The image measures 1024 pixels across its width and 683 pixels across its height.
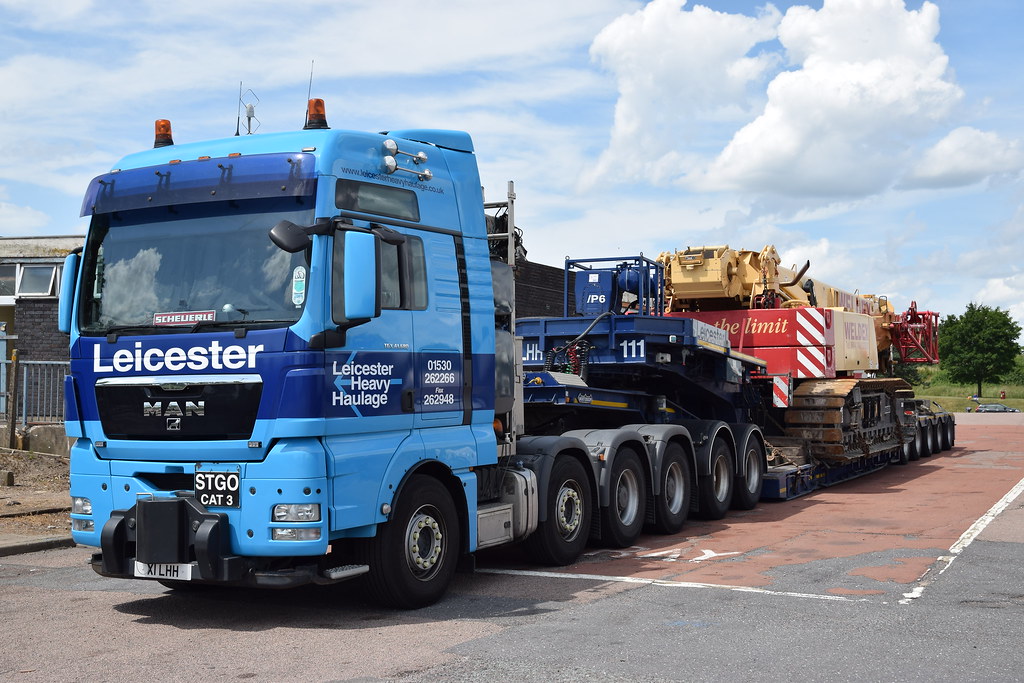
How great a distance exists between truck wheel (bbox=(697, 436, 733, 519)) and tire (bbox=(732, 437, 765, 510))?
198 mm

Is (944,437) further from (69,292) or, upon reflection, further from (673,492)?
(69,292)

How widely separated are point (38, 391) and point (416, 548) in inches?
447

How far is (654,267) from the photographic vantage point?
1370 centimetres

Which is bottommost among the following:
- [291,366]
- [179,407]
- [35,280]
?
[179,407]

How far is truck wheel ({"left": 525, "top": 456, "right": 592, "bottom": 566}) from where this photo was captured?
9.43 m

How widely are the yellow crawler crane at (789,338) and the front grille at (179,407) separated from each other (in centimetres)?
1040

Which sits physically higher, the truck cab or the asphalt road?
the truck cab

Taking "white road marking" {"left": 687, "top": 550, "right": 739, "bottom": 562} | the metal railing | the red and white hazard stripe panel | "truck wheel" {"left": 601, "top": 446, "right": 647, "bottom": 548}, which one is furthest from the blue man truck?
the metal railing

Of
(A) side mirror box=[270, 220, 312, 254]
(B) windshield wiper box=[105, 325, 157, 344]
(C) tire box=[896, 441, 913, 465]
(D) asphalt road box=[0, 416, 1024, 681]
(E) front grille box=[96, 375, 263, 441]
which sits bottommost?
(D) asphalt road box=[0, 416, 1024, 681]

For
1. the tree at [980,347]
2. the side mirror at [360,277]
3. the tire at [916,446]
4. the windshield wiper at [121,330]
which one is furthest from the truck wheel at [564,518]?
the tree at [980,347]

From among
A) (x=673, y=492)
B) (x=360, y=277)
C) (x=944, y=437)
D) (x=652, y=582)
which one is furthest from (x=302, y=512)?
(x=944, y=437)

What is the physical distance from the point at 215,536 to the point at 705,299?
11.3 m

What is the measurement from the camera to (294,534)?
6875mm

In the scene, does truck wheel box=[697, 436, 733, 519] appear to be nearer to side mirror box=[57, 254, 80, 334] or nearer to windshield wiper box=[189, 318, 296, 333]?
windshield wiper box=[189, 318, 296, 333]
